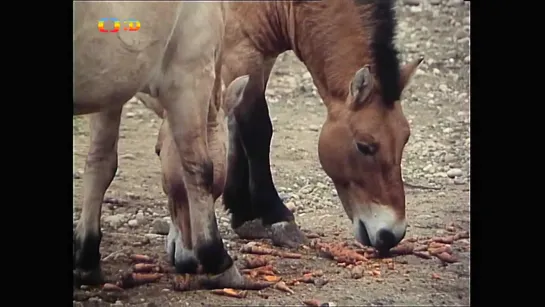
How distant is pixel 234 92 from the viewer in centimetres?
213

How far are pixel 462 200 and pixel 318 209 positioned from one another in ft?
1.25

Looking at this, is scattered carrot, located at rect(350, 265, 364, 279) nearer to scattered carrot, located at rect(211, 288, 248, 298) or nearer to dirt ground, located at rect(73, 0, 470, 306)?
dirt ground, located at rect(73, 0, 470, 306)

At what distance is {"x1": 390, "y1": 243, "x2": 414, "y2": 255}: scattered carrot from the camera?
2168 millimetres

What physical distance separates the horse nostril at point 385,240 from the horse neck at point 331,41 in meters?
0.36

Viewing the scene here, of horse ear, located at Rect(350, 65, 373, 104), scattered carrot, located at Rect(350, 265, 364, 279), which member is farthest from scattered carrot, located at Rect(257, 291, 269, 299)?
horse ear, located at Rect(350, 65, 373, 104)

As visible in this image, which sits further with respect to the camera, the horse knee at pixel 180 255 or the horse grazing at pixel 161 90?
the horse knee at pixel 180 255

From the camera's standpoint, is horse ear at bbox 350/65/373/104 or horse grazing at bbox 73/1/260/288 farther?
horse ear at bbox 350/65/373/104

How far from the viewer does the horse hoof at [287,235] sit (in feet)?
7.18

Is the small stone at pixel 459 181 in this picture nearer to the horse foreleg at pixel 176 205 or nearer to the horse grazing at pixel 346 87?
the horse grazing at pixel 346 87

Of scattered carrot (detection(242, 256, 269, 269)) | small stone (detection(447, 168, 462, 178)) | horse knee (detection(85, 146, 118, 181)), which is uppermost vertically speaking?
horse knee (detection(85, 146, 118, 181))

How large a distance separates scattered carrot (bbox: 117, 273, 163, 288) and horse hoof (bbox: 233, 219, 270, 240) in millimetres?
238

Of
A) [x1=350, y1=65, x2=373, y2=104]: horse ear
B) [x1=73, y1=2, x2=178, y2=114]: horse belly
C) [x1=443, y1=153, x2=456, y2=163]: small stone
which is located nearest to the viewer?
[x1=73, y1=2, x2=178, y2=114]: horse belly

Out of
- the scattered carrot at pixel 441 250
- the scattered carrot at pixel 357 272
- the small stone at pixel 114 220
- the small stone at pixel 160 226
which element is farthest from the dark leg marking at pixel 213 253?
the scattered carrot at pixel 441 250

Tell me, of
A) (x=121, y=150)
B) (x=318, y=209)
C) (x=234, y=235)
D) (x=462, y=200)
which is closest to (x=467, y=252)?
(x=462, y=200)
